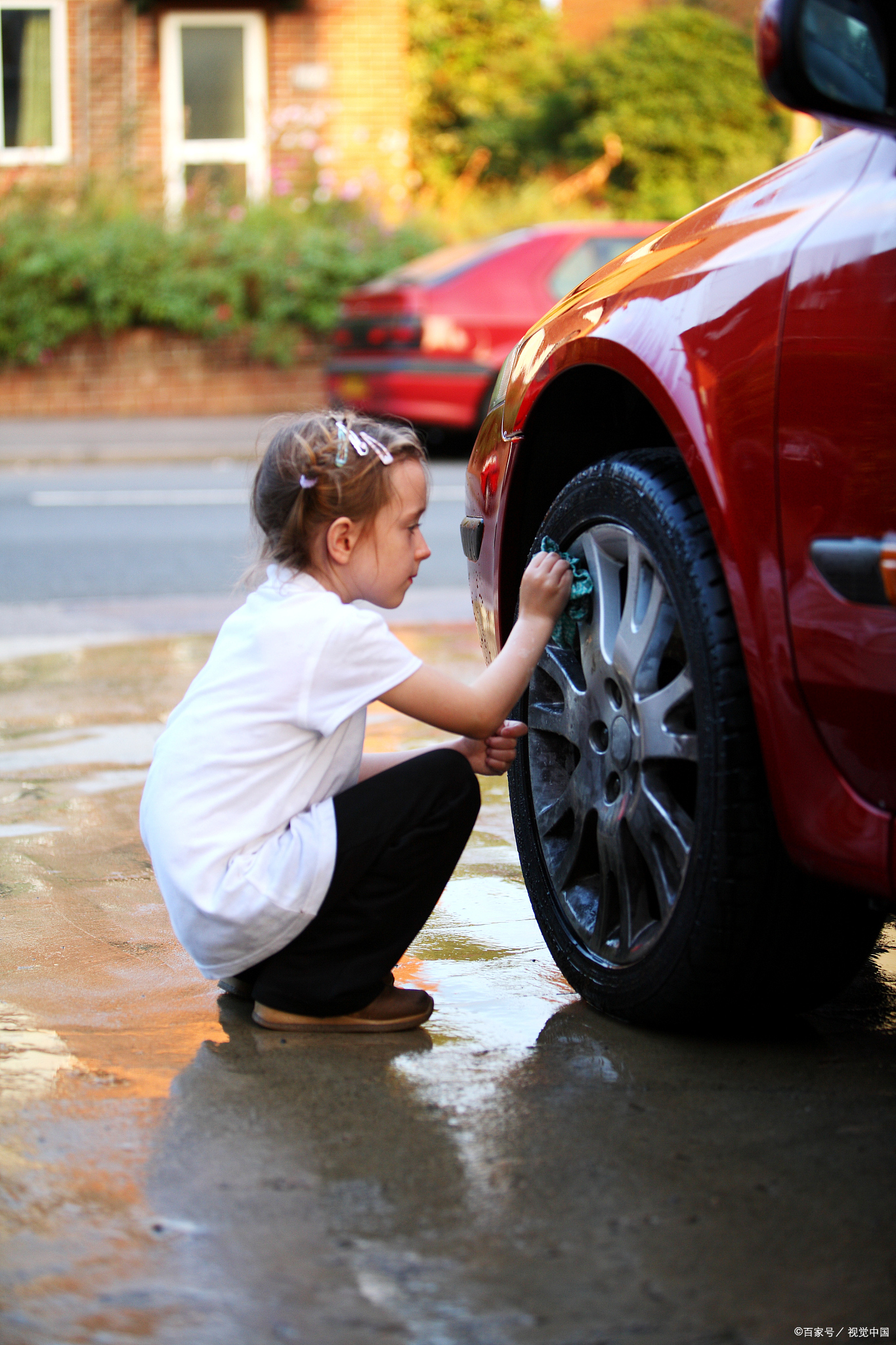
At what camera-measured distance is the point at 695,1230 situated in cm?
184

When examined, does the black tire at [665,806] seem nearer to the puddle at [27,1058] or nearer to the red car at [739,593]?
the red car at [739,593]

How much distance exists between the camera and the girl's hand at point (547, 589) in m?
2.51

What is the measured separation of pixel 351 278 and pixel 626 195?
27.8ft

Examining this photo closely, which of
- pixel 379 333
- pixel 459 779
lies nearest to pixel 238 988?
pixel 459 779

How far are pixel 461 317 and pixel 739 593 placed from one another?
10392mm

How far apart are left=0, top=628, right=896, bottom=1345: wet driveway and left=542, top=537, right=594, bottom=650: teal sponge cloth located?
57 centimetres

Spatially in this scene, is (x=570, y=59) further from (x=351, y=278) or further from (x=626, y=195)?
(x=351, y=278)

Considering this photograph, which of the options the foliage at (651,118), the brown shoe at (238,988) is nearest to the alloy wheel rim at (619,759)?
the brown shoe at (238,988)

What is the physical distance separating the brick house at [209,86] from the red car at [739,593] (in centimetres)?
1546

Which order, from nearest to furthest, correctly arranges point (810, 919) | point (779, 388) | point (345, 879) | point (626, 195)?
point (779, 388), point (810, 919), point (345, 879), point (626, 195)

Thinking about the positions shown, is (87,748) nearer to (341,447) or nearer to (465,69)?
(341,447)

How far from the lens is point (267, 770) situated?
7.89 ft

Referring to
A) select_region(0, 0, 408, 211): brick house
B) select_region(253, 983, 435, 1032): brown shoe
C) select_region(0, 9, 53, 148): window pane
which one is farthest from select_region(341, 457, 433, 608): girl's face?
select_region(0, 9, 53, 148): window pane

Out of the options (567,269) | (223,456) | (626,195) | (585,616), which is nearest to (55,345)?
(223,456)
